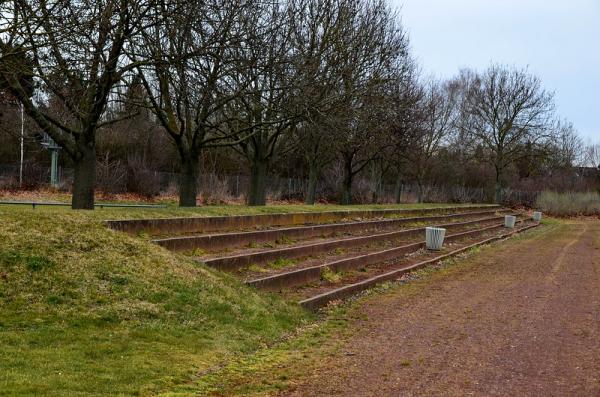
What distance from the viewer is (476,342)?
27.2ft

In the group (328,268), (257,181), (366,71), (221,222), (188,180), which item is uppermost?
(366,71)

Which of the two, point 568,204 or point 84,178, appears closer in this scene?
point 84,178

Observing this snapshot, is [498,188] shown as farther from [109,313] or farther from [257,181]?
[109,313]

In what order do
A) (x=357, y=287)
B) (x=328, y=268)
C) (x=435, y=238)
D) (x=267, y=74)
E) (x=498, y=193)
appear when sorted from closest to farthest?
(x=357, y=287), (x=328, y=268), (x=267, y=74), (x=435, y=238), (x=498, y=193)

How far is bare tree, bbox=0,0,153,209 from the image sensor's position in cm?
983

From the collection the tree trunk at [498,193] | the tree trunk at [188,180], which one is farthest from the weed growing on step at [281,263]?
the tree trunk at [498,193]

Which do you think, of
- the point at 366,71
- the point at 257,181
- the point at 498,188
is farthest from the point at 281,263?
the point at 498,188

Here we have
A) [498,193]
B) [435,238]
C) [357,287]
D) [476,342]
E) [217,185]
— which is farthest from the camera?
[498,193]

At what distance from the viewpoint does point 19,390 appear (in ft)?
15.7

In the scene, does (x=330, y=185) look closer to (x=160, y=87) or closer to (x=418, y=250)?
(x=418, y=250)

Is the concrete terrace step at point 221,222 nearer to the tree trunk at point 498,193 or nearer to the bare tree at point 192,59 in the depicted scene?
the bare tree at point 192,59

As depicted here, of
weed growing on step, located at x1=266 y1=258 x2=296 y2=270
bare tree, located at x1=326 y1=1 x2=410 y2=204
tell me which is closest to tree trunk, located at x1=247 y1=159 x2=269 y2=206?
bare tree, located at x1=326 y1=1 x2=410 y2=204

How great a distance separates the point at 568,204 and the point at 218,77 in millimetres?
45337

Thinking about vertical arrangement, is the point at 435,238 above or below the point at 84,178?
below
